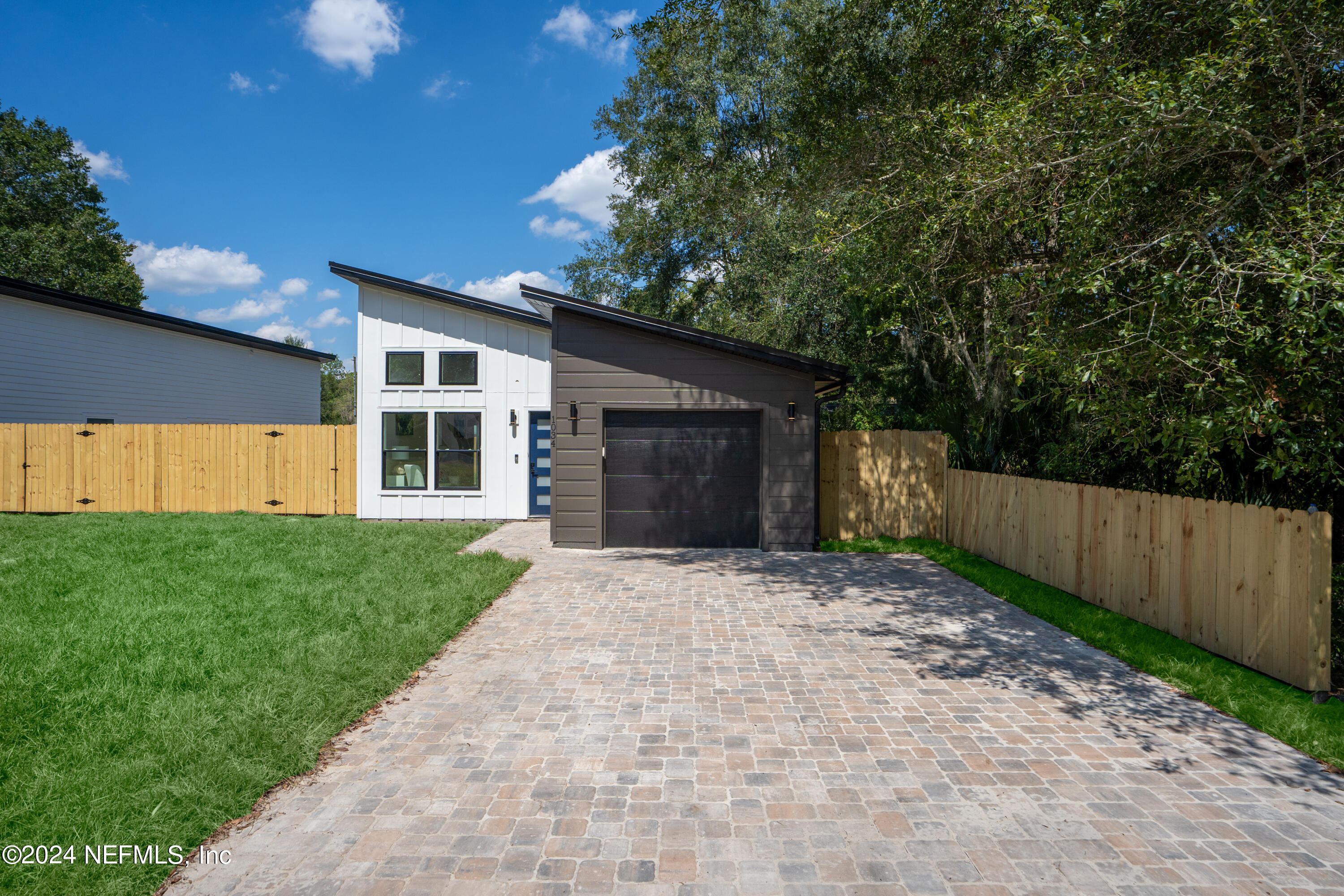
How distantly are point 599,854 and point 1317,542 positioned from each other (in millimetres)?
4861

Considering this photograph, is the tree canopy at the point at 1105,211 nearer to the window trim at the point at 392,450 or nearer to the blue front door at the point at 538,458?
the blue front door at the point at 538,458

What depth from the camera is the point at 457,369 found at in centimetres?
A: 1288

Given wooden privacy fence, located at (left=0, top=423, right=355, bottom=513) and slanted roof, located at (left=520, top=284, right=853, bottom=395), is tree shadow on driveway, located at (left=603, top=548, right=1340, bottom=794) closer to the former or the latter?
slanted roof, located at (left=520, top=284, right=853, bottom=395)

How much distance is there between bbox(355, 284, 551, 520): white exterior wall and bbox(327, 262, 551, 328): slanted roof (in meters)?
0.15

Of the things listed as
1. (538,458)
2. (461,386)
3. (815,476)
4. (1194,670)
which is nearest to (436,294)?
(461,386)

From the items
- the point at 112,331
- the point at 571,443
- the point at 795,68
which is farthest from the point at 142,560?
the point at 795,68

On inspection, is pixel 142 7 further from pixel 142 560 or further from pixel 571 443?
pixel 571 443

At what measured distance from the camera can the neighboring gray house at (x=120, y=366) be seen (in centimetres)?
1444

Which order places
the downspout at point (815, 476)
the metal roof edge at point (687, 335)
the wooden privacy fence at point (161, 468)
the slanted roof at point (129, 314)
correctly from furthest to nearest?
the slanted roof at point (129, 314) < the wooden privacy fence at point (161, 468) < the downspout at point (815, 476) < the metal roof edge at point (687, 335)

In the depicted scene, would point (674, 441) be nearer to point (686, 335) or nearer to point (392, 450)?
point (686, 335)

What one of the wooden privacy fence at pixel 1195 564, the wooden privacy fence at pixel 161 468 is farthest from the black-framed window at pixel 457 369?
the wooden privacy fence at pixel 1195 564

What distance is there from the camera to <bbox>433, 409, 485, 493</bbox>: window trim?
12852 millimetres

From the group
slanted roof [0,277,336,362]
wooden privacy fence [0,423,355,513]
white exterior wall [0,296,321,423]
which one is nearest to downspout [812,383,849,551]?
wooden privacy fence [0,423,355,513]

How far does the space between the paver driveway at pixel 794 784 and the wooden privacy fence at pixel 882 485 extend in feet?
17.8
